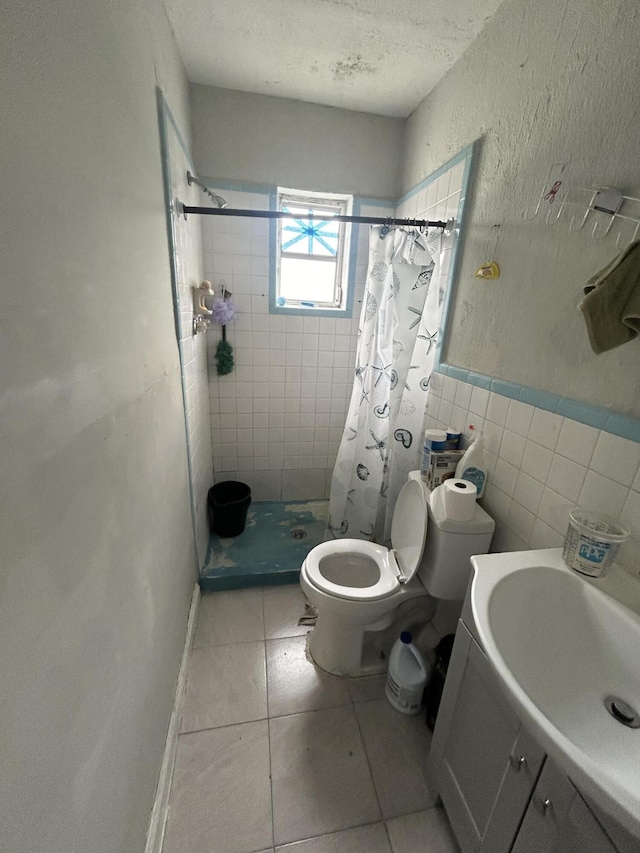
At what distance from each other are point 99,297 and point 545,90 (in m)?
1.39

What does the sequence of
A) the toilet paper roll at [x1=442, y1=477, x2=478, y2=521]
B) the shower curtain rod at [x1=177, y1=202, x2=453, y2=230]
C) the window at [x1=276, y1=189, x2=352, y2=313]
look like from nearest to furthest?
the toilet paper roll at [x1=442, y1=477, x2=478, y2=521] < the shower curtain rod at [x1=177, y1=202, x2=453, y2=230] < the window at [x1=276, y1=189, x2=352, y2=313]

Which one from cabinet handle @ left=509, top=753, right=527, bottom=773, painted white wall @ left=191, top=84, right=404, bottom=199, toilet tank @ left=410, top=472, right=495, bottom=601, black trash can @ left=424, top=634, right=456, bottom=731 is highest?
painted white wall @ left=191, top=84, right=404, bottom=199

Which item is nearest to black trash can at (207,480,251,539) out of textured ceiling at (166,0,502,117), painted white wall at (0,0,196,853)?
painted white wall at (0,0,196,853)

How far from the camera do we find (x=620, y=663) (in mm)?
721

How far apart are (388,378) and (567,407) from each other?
888 millimetres

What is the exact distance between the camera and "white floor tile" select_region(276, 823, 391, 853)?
0.97 metres

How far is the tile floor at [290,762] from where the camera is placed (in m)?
1.00

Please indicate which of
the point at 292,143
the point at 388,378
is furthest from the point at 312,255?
the point at 388,378

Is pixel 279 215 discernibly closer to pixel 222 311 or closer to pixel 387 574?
pixel 222 311

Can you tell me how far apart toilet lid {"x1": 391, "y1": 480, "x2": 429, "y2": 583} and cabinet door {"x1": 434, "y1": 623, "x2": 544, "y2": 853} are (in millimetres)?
354

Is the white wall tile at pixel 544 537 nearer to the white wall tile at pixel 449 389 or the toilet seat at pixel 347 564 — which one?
the toilet seat at pixel 347 564

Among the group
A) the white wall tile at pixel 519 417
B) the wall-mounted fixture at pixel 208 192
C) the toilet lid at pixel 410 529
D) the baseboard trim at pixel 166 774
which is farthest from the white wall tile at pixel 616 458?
the wall-mounted fixture at pixel 208 192

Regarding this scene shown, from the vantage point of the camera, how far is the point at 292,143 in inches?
74.9

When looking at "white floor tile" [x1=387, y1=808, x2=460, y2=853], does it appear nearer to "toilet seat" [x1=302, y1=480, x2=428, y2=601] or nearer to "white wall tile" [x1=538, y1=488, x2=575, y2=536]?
"toilet seat" [x1=302, y1=480, x2=428, y2=601]
